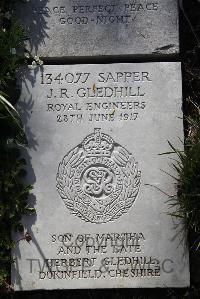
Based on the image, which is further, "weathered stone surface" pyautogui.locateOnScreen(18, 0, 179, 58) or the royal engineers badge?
"weathered stone surface" pyautogui.locateOnScreen(18, 0, 179, 58)

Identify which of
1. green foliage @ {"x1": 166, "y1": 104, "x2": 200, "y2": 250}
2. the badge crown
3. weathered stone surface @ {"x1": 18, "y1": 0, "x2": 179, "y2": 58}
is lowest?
green foliage @ {"x1": 166, "y1": 104, "x2": 200, "y2": 250}

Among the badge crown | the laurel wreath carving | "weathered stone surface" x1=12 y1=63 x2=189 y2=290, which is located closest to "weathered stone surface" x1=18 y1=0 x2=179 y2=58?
"weathered stone surface" x1=12 y1=63 x2=189 y2=290

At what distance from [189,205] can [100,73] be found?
0.99 meters

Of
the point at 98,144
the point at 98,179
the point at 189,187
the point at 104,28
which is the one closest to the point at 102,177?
the point at 98,179

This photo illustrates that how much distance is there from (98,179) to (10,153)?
1.88 ft

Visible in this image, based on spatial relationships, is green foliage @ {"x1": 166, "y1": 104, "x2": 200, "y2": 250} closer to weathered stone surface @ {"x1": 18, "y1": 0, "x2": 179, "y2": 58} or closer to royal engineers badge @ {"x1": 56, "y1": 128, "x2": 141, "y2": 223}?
royal engineers badge @ {"x1": 56, "y1": 128, "x2": 141, "y2": 223}

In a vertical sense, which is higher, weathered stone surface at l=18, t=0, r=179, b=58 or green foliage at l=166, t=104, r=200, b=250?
weathered stone surface at l=18, t=0, r=179, b=58

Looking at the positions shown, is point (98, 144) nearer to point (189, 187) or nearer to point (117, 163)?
point (117, 163)

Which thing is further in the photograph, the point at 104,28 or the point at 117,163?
the point at 104,28

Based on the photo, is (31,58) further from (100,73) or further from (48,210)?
(48,210)

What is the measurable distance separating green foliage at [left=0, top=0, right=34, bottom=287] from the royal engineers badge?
26cm

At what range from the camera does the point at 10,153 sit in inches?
132

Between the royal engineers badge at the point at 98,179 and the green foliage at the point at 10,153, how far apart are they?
261mm

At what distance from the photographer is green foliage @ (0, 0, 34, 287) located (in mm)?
3305
